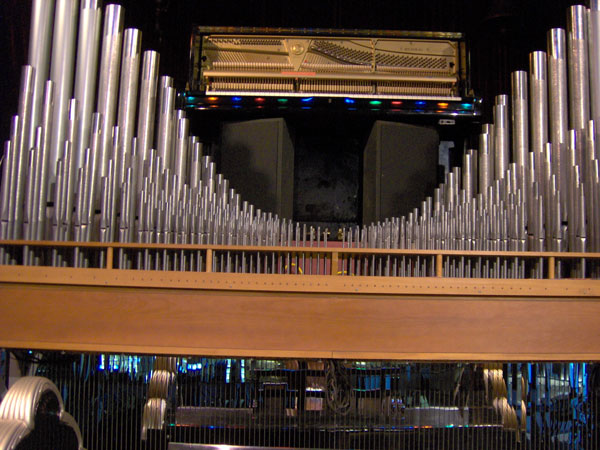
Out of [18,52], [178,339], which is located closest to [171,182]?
[178,339]

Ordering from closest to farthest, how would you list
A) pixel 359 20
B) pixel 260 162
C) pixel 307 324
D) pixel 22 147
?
pixel 307 324
pixel 22 147
pixel 260 162
pixel 359 20

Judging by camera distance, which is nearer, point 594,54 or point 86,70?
point 594,54

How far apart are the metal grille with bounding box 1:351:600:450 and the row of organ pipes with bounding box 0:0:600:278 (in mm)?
622

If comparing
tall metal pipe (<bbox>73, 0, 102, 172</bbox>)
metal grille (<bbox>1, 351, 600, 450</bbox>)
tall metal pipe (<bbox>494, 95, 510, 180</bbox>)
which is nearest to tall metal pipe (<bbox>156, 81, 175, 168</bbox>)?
tall metal pipe (<bbox>73, 0, 102, 172</bbox>)

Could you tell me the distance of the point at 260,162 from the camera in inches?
142

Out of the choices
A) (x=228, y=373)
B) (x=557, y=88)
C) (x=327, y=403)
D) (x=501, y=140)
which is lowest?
(x=327, y=403)

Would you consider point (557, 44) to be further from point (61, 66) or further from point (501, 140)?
point (61, 66)

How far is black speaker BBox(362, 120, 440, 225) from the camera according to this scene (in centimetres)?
357

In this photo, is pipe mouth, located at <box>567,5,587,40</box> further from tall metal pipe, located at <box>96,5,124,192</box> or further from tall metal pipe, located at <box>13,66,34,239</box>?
tall metal pipe, located at <box>13,66,34,239</box>

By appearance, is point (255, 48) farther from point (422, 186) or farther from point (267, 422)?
point (267, 422)

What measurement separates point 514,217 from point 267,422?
1.61m

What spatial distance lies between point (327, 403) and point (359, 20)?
2.71 m

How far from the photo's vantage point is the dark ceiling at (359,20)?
425cm

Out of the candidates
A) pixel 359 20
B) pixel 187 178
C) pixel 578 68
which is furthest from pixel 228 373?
pixel 359 20
